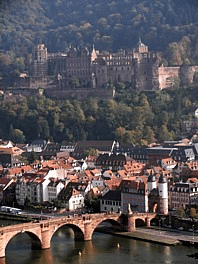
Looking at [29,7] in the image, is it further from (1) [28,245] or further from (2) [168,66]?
(1) [28,245]

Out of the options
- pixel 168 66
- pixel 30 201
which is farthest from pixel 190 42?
pixel 30 201

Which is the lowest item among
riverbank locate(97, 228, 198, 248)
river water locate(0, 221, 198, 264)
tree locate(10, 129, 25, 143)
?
river water locate(0, 221, 198, 264)

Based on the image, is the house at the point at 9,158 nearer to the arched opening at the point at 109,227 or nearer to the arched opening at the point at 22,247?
the arched opening at the point at 109,227

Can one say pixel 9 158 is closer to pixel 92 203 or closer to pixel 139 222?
pixel 92 203

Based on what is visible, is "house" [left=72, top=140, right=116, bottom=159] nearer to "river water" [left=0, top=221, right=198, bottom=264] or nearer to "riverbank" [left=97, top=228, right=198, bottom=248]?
"riverbank" [left=97, top=228, right=198, bottom=248]

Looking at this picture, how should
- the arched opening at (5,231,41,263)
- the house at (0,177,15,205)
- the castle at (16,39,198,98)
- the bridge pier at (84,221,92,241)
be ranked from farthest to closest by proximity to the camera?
the castle at (16,39,198,98)
the house at (0,177,15,205)
the bridge pier at (84,221,92,241)
the arched opening at (5,231,41,263)

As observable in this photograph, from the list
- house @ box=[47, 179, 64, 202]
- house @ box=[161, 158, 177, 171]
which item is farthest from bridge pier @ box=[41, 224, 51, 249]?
house @ box=[161, 158, 177, 171]

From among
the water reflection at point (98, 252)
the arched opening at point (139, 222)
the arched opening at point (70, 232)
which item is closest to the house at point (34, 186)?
the arched opening at point (70, 232)
